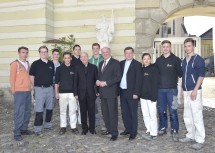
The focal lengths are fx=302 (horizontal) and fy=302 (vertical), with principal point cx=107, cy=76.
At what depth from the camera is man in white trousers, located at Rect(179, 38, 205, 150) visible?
513 centimetres

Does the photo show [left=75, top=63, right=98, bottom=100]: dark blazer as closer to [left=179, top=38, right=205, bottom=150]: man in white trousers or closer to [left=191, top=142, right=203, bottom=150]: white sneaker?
[left=179, top=38, right=205, bottom=150]: man in white trousers

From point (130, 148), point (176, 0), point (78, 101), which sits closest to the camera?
point (130, 148)

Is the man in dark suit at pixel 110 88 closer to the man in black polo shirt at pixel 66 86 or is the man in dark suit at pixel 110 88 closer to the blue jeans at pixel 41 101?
the man in black polo shirt at pixel 66 86

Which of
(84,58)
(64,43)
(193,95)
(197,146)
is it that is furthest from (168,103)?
(64,43)

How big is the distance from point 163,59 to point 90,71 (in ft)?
4.79

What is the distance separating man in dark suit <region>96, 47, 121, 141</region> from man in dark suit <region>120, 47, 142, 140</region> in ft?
0.50

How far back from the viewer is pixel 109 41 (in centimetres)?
1021

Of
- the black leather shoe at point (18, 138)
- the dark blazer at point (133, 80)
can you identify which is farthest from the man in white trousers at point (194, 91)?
the black leather shoe at point (18, 138)

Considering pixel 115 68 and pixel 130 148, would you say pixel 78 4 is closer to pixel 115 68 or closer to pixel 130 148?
pixel 115 68

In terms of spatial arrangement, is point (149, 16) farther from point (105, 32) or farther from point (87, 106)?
point (87, 106)

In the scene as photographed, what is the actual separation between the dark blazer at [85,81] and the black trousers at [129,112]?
0.63m

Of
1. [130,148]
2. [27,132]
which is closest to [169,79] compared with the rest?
[130,148]

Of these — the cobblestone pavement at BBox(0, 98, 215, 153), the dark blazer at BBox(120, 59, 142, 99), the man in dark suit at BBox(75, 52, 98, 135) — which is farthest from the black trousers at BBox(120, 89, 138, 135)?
the man in dark suit at BBox(75, 52, 98, 135)

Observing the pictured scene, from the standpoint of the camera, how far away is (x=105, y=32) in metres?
10.2
